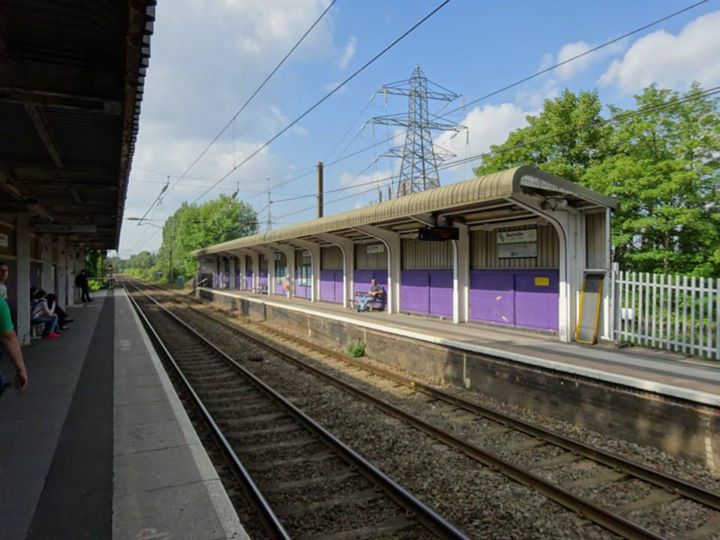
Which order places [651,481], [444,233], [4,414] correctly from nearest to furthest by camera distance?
[651,481], [4,414], [444,233]

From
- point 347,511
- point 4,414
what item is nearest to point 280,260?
point 4,414

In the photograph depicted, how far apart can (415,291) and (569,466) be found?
1039cm

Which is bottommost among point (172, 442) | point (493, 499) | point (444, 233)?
point (493, 499)

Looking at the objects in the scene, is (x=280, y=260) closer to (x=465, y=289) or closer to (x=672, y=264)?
(x=465, y=289)

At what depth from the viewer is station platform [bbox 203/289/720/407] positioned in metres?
6.05

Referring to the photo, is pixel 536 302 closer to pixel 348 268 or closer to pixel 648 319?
pixel 648 319

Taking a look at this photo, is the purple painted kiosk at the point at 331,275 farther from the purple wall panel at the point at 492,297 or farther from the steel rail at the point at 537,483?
the steel rail at the point at 537,483

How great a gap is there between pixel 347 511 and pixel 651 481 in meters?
3.22

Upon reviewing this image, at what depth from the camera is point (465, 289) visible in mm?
13391

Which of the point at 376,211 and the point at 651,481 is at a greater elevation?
the point at 376,211

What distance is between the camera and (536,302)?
446 inches

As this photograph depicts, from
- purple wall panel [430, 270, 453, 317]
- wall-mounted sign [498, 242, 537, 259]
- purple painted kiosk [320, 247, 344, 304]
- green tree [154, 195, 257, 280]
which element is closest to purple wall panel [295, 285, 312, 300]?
purple painted kiosk [320, 247, 344, 304]

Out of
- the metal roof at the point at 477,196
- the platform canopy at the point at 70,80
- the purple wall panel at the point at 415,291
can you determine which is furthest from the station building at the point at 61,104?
the purple wall panel at the point at 415,291

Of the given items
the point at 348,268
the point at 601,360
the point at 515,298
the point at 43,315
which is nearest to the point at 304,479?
the point at 601,360
